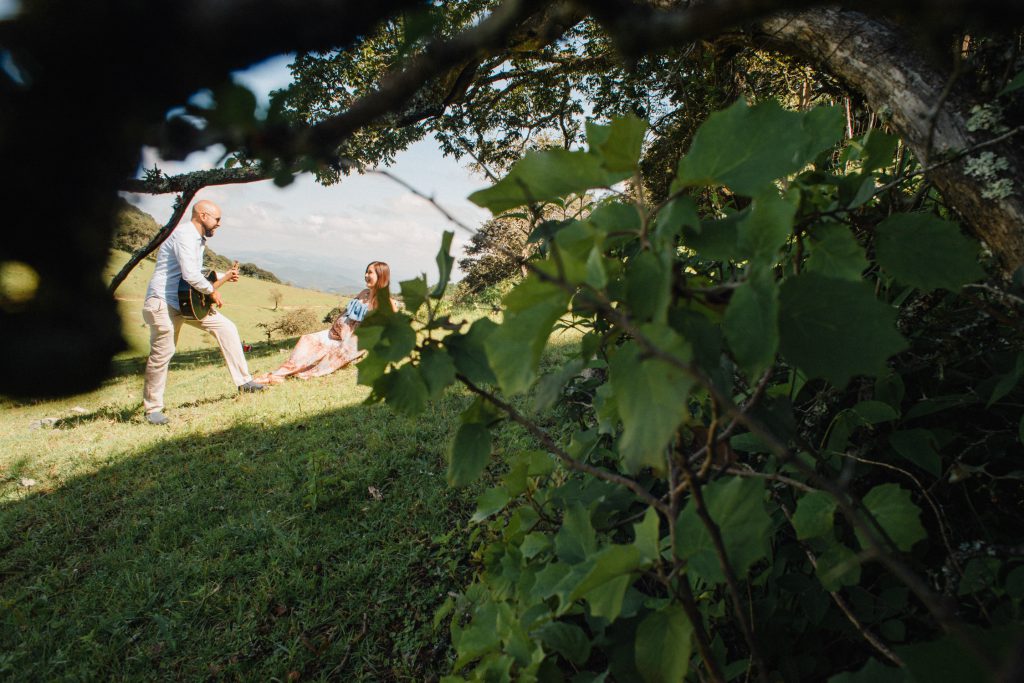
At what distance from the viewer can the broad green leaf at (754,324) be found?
381 mm

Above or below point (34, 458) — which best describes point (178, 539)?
below

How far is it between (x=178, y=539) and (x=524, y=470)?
2.93 meters

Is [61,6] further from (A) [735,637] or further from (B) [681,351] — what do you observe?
(A) [735,637]

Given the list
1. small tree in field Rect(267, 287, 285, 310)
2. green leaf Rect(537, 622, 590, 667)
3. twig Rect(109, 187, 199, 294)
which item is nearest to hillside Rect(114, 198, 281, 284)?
twig Rect(109, 187, 199, 294)

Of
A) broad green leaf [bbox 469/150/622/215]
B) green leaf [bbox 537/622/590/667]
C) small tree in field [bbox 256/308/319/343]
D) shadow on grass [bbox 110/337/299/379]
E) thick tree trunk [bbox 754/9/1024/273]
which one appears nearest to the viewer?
broad green leaf [bbox 469/150/622/215]

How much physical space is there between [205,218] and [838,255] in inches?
249

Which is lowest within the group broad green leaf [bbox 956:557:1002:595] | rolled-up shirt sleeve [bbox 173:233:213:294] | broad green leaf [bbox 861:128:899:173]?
broad green leaf [bbox 956:557:1002:595]

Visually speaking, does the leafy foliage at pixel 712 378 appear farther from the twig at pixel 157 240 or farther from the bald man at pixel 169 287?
the bald man at pixel 169 287

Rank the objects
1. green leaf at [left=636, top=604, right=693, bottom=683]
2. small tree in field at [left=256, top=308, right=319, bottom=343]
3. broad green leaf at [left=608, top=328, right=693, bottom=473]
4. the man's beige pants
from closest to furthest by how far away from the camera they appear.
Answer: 1. broad green leaf at [left=608, top=328, right=693, bottom=473]
2. green leaf at [left=636, top=604, right=693, bottom=683]
3. the man's beige pants
4. small tree in field at [left=256, top=308, right=319, bottom=343]

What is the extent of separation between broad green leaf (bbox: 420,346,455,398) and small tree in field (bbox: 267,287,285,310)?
1316cm

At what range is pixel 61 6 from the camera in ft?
0.96

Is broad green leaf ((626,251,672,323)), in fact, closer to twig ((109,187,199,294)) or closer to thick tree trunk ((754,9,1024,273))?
twig ((109,187,199,294))

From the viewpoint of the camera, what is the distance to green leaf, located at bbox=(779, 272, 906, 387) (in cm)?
41

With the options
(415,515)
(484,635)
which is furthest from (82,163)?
(415,515)
